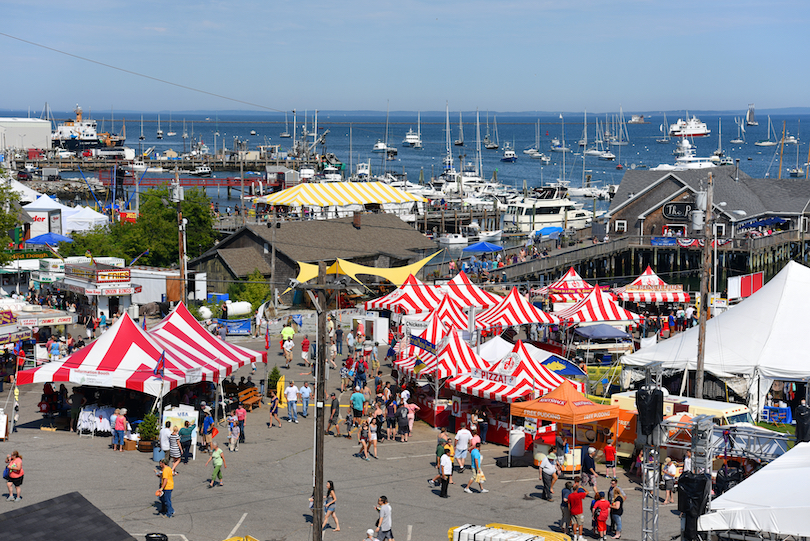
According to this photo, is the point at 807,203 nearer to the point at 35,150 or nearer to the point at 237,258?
the point at 237,258

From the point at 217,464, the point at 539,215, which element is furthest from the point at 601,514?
the point at 539,215

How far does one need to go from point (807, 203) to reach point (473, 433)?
46115mm

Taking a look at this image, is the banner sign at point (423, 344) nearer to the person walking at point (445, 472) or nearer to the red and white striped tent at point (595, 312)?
the red and white striped tent at point (595, 312)

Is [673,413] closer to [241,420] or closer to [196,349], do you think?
[241,420]

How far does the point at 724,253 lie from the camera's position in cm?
5497

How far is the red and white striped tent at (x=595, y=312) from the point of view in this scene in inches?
1228

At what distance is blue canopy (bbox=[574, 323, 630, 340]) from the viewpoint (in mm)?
30719

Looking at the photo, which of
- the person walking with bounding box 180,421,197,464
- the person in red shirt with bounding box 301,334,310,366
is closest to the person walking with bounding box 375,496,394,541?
the person walking with bounding box 180,421,197,464

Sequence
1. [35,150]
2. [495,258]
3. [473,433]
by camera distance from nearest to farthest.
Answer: [473,433] → [495,258] → [35,150]

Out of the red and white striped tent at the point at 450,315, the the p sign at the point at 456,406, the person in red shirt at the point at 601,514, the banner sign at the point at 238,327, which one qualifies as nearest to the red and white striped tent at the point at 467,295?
the red and white striped tent at the point at 450,315

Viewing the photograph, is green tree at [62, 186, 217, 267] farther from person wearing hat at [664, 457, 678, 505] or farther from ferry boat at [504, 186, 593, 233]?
ferry boat at [504, 186, 593, 233]

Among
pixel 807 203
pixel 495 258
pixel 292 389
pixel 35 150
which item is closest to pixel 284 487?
pixel 292 389

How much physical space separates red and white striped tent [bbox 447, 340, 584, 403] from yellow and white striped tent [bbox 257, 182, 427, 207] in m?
34.9

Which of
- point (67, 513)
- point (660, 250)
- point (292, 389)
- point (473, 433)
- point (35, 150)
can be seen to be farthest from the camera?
point (35, 150)
